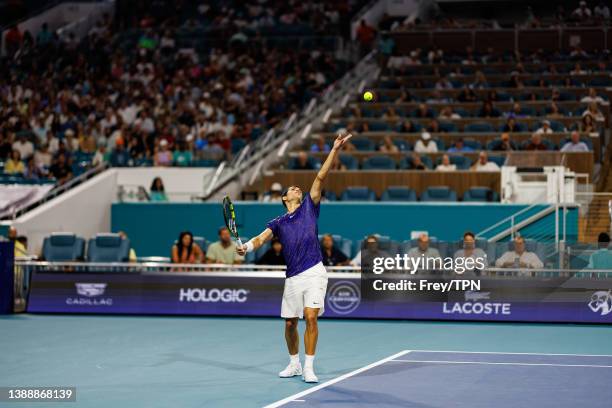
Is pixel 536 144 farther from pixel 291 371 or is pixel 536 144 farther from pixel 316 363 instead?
pixel 291 371

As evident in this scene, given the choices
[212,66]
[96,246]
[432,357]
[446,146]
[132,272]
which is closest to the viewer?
[432,357]

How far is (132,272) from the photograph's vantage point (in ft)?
65.6

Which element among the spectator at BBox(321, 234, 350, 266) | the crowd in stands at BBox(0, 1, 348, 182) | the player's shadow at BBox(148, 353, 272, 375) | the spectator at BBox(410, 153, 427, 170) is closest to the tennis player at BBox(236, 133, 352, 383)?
the player's shadow at BBox(148, 353, 272, 375)

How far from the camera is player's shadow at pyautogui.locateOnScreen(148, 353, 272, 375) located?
13055 millimetres

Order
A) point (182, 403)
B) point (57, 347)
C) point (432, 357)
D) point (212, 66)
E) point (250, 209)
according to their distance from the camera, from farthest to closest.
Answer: point (212, 66) < point (250, 209) < point (57, 347) < point (432, 357) < point (182, 403)

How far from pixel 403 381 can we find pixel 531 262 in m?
7.15

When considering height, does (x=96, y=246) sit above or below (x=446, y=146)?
below

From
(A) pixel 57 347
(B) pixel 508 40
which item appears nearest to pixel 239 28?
(B) pixel 508 40

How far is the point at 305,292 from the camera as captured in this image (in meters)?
12.1

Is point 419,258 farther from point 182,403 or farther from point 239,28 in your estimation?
point 239,28

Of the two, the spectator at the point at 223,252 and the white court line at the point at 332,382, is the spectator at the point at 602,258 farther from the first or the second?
the spectator at the point at 223,252

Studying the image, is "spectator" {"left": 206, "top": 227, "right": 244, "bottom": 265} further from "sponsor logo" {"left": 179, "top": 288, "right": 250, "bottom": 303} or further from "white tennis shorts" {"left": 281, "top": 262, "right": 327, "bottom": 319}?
"white tennis shorts" {"left": 281, "top": 262, "right": 327, "bottom": 319}

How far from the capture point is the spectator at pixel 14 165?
2772cm

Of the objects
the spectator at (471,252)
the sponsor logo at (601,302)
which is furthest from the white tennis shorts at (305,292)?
the sponsor logo at (601,302)
